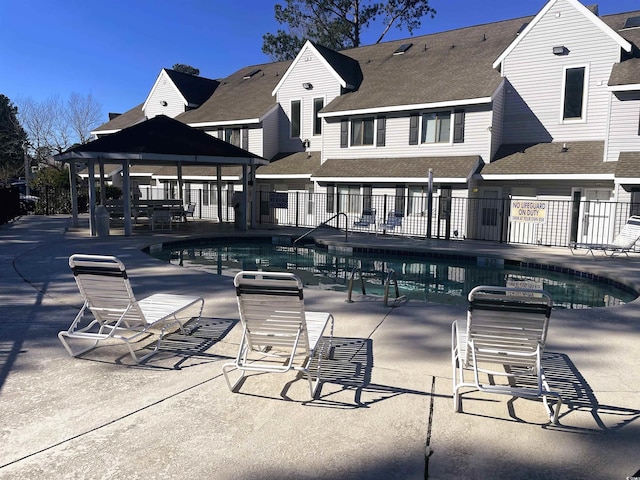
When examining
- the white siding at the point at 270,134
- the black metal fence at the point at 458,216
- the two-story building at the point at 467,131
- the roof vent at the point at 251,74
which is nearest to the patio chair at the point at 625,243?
the two-story building at the point at 467,131

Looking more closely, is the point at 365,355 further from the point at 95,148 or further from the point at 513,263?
the point at 95,148

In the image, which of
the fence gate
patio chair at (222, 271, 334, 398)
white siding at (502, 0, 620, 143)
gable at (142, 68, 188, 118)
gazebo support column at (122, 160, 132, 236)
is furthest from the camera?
gable at (142, 68, 188, 118)

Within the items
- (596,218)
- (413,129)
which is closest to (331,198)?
(413,129)

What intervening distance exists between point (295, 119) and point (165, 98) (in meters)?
10.6

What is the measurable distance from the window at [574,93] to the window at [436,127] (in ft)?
14.1

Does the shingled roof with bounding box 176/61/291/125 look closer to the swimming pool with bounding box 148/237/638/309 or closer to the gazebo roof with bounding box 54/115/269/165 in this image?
the gazebo roof with bounding box 54/115/269/165

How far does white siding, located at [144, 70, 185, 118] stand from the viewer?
30.8m

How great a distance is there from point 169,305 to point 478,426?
387 cm

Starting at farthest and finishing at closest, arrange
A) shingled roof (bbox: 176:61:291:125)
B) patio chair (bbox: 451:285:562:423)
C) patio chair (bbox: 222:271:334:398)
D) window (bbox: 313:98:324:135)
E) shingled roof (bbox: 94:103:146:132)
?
shingled roof (bbox: 94:103:146:132) < shingled roof (bbox: 176:61:291:125) < window (bbox: 313:98:324:135) < patio chair (bbox: 222:271:334:398) < patio chair (bbox: 451:285:562:423)

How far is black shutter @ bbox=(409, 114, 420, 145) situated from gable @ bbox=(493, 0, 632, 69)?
12.0 ft

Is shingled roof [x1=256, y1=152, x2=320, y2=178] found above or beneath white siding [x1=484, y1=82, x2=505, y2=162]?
beneath

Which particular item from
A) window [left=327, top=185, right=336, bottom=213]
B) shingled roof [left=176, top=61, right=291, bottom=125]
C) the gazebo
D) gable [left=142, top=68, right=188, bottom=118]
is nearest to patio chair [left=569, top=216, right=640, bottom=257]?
window [left=327, top=185, right=336, bottom=213]

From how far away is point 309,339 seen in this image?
4.81m

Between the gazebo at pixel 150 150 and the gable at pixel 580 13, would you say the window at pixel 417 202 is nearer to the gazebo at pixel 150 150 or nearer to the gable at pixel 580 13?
the gable at pixel 580 13
